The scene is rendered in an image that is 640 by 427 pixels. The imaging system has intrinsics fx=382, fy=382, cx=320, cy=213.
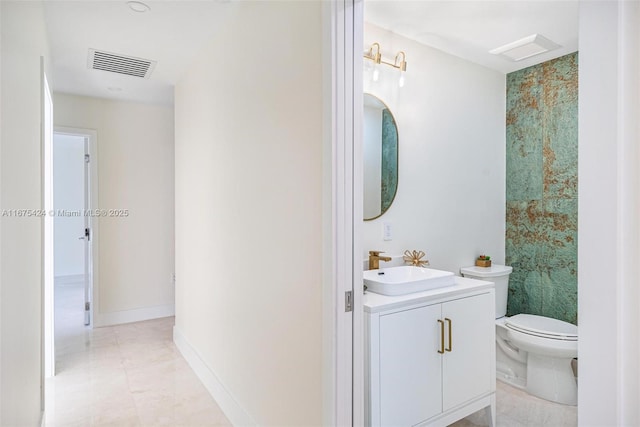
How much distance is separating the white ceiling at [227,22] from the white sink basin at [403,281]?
142 cm

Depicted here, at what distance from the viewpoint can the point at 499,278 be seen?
245 centimetres

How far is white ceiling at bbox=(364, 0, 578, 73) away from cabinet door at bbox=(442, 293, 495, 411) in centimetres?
149

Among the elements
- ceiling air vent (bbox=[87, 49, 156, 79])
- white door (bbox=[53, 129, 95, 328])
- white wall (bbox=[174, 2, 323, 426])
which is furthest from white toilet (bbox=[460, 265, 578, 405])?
white door (bbox=[53, 129, 95, 328])

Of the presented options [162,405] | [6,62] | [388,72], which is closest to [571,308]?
[388,72]

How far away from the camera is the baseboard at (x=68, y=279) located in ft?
22.0

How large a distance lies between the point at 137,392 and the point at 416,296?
210 cm

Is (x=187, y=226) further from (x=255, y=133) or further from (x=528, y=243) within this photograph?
(x=528, y=243)

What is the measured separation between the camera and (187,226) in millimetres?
3230

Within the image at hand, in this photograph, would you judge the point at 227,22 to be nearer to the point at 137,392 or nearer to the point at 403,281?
the point at 403,281

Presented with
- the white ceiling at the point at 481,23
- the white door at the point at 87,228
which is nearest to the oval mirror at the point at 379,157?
the white ceiling at the point at 481,23

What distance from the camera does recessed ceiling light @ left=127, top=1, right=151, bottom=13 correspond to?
2.13 m

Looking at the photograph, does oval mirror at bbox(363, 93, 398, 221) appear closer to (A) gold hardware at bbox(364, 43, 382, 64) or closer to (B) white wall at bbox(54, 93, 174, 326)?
(A) gold hardware at bbox(364, 43, 382, 64)

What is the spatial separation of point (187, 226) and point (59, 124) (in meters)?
1.99
